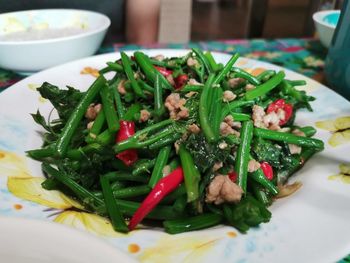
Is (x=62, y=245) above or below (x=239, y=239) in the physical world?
above

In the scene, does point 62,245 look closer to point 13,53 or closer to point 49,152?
point 49,152

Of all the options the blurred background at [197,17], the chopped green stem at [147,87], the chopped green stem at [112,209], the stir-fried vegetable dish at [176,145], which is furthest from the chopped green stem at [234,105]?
the blurred background at [197,17]

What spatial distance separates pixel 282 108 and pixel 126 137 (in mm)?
471

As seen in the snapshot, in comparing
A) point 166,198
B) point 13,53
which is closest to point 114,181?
point 166,198

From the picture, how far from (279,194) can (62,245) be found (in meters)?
0.63

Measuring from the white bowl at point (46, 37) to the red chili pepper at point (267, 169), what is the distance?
84 centimetres


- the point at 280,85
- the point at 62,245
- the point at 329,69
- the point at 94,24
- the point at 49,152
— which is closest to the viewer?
the point at 62,245

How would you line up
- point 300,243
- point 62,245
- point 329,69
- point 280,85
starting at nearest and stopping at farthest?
1. point 62,245
2. point 300,243
3. point 280,85
4. point 329,69

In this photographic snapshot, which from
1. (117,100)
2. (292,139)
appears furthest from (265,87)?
(117,100)

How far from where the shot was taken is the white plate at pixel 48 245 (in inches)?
17.5

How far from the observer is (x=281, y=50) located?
1857 millimetres

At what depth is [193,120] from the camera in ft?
3.19

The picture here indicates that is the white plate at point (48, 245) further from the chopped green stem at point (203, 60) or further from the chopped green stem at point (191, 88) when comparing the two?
the chopped green stem at point (203, 60)

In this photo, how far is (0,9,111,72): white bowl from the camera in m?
1.41
